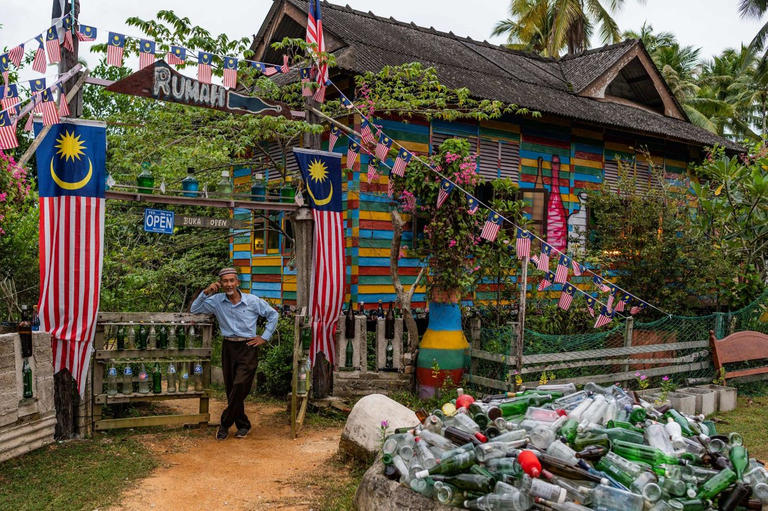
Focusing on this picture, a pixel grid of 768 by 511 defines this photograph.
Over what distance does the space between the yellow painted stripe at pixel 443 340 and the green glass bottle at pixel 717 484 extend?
15.0 ft

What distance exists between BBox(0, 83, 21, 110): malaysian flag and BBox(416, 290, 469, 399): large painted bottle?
16.7ft

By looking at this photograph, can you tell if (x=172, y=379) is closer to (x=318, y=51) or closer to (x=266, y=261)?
(x=318, y=51)

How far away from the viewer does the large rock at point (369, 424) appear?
20.3ft

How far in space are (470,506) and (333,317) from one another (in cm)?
461

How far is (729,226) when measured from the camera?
11.5 m

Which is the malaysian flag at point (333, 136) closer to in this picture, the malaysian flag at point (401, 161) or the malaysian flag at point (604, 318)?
the malaysian flag at point (401, 161)

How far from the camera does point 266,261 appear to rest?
12.8m

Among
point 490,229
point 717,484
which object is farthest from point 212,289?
point 717,484

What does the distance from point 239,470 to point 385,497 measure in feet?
7.50

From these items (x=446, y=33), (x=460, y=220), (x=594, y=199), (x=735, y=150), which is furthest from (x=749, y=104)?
(x=460, y=220)

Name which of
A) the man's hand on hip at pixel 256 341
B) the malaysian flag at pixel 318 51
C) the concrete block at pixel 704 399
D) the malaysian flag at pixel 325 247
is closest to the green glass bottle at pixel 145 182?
the malaysian flag at pixel 325 247

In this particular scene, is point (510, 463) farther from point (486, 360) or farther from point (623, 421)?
point (486, 360)

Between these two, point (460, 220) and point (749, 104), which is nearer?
point (460, 220)

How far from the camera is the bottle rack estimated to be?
7.26 metres
